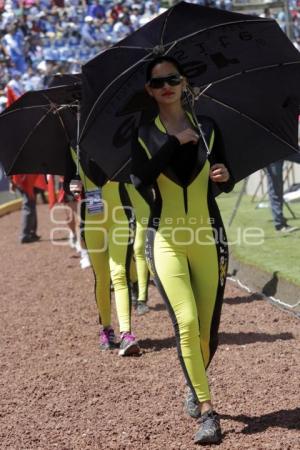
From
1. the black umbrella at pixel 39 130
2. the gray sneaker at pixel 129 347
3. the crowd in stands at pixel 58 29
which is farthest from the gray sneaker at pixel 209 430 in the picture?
the crowd in stands at pixel 58 29

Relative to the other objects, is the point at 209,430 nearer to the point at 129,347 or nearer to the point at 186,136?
the point at 186,136

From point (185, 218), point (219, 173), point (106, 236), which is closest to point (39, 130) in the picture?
point (106, 236)

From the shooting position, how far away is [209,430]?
4.37 metres

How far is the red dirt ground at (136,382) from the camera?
4.59 m

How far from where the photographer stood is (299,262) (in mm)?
8977

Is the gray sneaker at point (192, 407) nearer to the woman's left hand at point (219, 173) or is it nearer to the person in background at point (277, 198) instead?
the woman's left hand at point (219, 173)

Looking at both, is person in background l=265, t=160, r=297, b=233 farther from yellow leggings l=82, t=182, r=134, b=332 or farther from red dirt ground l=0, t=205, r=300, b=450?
yellow leggings l=82, t=182, r=134, b=332

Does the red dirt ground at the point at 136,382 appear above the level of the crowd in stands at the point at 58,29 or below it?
above

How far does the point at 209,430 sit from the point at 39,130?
3.36 metres

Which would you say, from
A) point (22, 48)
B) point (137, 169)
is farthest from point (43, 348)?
point (22, 48)

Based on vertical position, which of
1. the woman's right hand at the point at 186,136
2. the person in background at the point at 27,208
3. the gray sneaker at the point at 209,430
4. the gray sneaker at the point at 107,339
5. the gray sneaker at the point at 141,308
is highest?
the woman's right hand at the point at 186,136

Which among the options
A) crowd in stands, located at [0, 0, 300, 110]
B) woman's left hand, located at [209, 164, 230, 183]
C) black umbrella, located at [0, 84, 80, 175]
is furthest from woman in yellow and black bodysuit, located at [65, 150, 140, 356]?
crowd in stands, located at [0, 0, 300, 110]

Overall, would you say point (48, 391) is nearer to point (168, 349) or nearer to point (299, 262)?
point (168, 349)

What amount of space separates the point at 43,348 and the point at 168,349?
1.15 m
